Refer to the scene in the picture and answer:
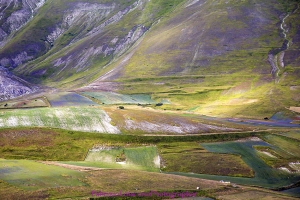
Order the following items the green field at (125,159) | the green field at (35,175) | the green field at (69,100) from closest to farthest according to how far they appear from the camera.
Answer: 1. the green field at (35,175)
2. the green field at (125,159)
3. the green field at (69,100)

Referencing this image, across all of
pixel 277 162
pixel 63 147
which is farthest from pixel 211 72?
pixel 63 147

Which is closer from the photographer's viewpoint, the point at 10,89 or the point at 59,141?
the point at 59,141

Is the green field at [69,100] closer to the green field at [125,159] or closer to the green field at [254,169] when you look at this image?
the green field at [125,159]

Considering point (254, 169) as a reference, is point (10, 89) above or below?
below

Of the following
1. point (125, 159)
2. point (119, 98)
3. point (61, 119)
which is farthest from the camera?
point (119, 98)

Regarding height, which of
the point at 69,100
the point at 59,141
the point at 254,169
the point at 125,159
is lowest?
the point at 254,169

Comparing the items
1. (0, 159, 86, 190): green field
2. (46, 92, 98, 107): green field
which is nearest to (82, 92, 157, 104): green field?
(46, 92, 98, 107): green field

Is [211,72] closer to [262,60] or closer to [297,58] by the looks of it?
[262,60]

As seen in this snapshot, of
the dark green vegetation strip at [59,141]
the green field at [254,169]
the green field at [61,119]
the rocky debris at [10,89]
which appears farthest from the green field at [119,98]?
the green field at [254,169]

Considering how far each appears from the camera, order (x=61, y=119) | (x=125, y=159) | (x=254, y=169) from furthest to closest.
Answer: (x=61, y=119) < (x=125, y=159) < (x=254, y=169)

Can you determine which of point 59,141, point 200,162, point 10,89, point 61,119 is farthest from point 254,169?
point 10,89

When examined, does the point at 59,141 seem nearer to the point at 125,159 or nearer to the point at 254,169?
the point at 125,159
